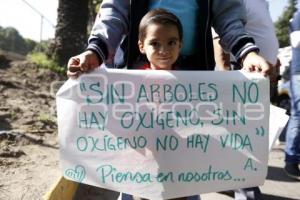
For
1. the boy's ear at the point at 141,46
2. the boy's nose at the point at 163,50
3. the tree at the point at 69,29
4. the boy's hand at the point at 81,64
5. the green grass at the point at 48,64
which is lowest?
the boy's hand at the point at 81,64

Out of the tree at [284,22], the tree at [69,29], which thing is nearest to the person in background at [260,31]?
the tree at [69,29]

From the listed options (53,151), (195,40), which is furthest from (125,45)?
(53,151)

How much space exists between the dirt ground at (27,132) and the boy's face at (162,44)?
173 centimetres

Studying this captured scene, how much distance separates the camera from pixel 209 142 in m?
2.44

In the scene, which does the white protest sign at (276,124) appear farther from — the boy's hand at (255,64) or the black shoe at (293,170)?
the black shoe at (293,170)

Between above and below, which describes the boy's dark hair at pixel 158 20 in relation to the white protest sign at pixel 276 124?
above

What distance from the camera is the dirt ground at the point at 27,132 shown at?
12.9ft

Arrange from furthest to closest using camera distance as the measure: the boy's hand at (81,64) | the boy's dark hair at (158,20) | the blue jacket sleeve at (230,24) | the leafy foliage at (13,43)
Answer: the leafy foliage at (13,43) < the blue jacket sleeve at (230,24) < the boy's dark hair at (158,20) < the boy's hand at (81,64)

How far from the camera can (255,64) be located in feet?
7.92

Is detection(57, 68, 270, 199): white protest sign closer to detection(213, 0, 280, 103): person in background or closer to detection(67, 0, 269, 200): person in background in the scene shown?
detection(67, 0, 269, 200): person in background

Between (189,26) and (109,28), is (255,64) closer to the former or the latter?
(189,26)

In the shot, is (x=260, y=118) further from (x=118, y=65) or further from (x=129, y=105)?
(x=118, y=65)

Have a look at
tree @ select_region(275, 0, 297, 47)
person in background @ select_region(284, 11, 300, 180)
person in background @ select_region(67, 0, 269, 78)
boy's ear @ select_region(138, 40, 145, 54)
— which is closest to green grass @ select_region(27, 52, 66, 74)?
person in background @ select_region(284, 11, 300, 180)

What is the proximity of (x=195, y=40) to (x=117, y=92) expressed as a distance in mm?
568
